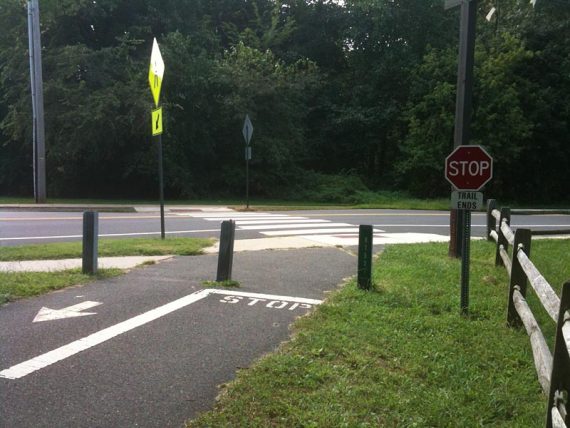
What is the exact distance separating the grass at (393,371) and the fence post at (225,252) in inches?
59.6

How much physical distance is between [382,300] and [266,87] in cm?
2256

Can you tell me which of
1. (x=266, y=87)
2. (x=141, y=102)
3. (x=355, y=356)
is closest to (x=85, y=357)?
(x=355, y=356)

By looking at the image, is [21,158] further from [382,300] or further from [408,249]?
[382,300]

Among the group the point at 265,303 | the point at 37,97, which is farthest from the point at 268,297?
the point at 37,97

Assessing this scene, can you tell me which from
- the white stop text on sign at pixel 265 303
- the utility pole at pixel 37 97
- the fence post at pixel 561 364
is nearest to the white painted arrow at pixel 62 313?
the white stop text on sign at pixel 265 303

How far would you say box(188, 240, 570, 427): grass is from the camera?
3.69 meters

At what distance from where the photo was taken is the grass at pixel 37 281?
21.9 feet

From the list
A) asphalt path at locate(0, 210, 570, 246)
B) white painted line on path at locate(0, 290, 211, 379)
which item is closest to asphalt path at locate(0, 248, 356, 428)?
white painted line on path at locate(0, 290, 211, 379)

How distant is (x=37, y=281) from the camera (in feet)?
23.8

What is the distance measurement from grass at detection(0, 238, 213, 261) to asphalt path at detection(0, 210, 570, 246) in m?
1.52

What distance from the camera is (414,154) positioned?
101 ft

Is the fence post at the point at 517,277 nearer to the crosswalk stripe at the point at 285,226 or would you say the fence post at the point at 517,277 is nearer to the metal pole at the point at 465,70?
the metal pole at the point at 465,70

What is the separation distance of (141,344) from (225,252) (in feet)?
8.53

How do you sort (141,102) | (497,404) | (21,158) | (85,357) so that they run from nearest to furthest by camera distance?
(497,404) → (85,357) → (141,102) → (21,158)
